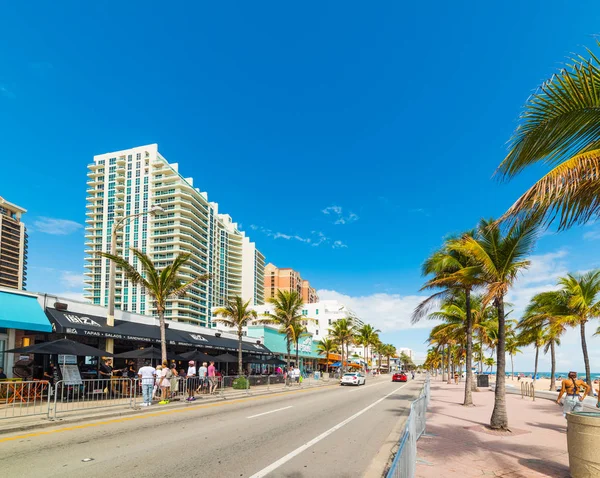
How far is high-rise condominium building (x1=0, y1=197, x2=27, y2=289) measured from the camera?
178m

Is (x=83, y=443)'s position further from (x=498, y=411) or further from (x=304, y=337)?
(x=304, y=337)

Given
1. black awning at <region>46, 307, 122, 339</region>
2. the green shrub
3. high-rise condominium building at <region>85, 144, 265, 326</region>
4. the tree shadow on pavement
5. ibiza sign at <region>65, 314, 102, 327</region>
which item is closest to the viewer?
the tree shadow on pavement

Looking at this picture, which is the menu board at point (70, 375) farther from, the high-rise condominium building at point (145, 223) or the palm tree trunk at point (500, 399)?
the high-rise condominium building at point (145, 223)

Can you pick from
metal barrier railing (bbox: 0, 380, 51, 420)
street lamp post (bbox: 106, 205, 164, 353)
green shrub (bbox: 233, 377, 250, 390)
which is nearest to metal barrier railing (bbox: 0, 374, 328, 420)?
metal barrier railing (bbox: 0, 380, 51, 420)

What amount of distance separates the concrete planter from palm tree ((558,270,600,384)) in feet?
59.2

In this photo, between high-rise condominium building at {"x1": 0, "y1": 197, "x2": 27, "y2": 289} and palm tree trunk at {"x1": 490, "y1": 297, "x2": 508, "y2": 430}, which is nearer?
palm tree trunk at {"x1": 490, "y1": 297, "x2": 508, "y2": 430}

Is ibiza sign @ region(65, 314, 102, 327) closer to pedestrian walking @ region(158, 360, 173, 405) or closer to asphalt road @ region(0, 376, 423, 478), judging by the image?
pedestrian walking @ region(158, 360, 173, 405)

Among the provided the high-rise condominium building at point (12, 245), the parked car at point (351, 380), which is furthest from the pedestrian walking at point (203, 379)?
the high-rise condominium building at point (12, 245)

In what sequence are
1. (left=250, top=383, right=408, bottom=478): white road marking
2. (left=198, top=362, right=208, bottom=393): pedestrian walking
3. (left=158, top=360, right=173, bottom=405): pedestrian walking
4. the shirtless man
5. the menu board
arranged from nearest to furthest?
(left=250, top=383, right=408, bottom=478): white road marking < the shirtless man < the menu board < (left=158, top=360, right=173, bottom=405): pedestrian walking < (left=198, top=362, right=208, bottom=393): pedestrian walking

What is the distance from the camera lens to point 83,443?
9969mm

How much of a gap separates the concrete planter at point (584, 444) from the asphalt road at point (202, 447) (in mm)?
3347

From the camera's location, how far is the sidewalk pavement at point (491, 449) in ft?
25.6

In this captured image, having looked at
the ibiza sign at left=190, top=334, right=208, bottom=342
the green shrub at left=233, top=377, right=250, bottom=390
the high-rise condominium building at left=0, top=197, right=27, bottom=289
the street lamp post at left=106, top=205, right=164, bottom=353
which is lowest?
the green shrub at left=233, top=377, right=250, bottom=390

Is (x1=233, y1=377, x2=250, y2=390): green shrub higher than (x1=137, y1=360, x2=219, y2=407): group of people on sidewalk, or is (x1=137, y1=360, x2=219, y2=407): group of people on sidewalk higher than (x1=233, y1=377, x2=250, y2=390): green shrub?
(x1=137, y1=360, x2=219, y2=407): group of people on sidewalk
